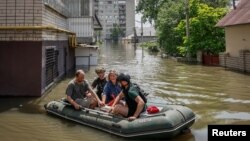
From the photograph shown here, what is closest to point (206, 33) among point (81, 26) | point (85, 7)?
point (85, 7)

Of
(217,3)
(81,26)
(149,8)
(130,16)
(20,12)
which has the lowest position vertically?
(20,12)

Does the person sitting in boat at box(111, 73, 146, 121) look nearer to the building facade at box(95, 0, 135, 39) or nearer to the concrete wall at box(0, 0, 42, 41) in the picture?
the concrete wall at box(0, 0, 42, 41)

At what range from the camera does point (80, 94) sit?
11.0 metres

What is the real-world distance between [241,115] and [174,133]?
3640mm

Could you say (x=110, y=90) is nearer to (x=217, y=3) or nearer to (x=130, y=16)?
(x=217, y=3)

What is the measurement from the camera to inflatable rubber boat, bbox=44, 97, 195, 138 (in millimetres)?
8703

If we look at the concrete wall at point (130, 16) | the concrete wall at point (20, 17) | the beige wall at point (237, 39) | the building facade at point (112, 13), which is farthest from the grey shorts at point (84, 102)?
the building facade at point (112, 13)

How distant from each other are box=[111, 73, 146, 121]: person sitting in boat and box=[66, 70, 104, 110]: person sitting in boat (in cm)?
108

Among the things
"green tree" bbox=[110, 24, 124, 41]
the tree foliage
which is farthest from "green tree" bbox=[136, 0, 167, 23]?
"green tree" bbox=[110, 24, 124, 41]

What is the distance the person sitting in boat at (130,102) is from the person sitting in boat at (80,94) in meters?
1.08

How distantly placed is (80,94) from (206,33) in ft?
77.5

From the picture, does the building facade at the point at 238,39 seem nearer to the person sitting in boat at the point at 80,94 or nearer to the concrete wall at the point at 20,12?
the concrete wall at the point at 20,12

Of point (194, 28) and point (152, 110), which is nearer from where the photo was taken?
point (152, 110)

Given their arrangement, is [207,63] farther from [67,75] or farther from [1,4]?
[1,4]
